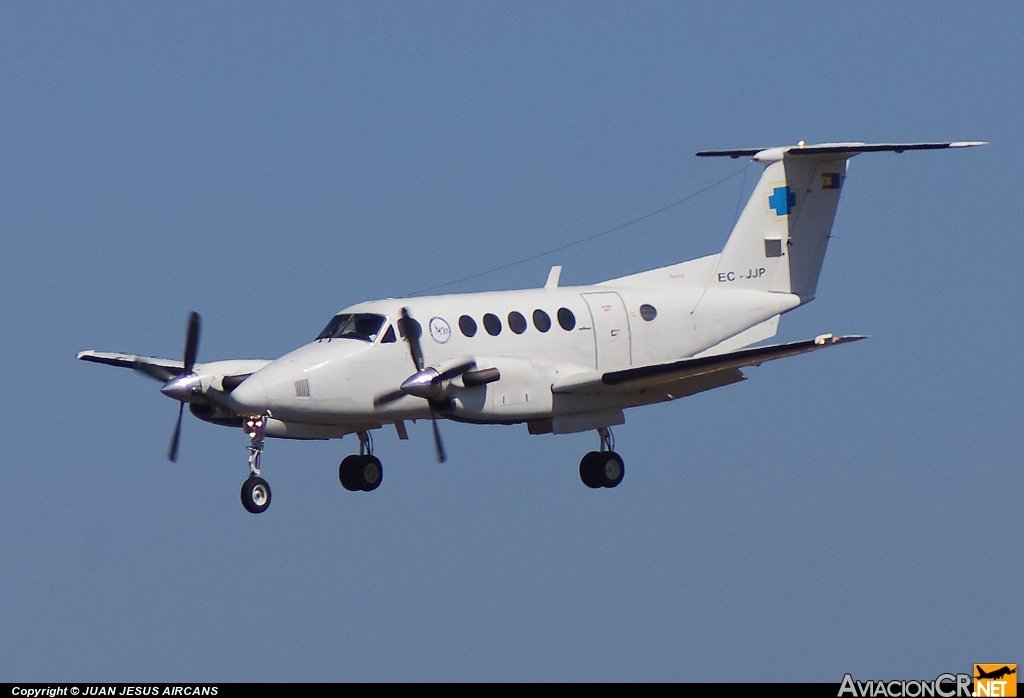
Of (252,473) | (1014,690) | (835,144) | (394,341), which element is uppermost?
(835,144)

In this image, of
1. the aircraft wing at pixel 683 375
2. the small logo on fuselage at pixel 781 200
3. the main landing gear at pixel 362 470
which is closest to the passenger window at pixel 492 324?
the aircraft wing at pixel 683 375

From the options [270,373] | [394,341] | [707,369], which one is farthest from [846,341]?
[270,373]

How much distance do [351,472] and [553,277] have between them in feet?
17.6

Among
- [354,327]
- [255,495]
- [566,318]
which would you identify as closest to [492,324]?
[566,318]

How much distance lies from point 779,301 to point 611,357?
432cm

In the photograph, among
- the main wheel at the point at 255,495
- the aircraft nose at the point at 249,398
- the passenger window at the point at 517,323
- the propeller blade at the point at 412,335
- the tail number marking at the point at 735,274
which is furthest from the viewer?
the tail number marking at the point at 735,274

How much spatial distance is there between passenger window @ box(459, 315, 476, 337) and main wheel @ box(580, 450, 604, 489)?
373 centimetres

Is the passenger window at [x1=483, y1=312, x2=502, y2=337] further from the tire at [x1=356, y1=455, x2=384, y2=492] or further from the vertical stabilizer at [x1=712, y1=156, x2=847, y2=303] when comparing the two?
the vertical stabilizer at [x1=712, y1=156, x2=847, y2=303]

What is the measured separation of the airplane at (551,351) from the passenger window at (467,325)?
4 centimetres

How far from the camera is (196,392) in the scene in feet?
97.5

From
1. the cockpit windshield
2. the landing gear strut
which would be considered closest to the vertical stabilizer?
the cockpit windshield

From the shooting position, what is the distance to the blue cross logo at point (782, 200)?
34.8 metres

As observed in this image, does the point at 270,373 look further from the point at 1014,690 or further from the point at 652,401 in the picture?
the point at 1014,690

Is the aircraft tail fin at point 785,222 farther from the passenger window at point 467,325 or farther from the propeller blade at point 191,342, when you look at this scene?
the propeller blade at point 191,342
